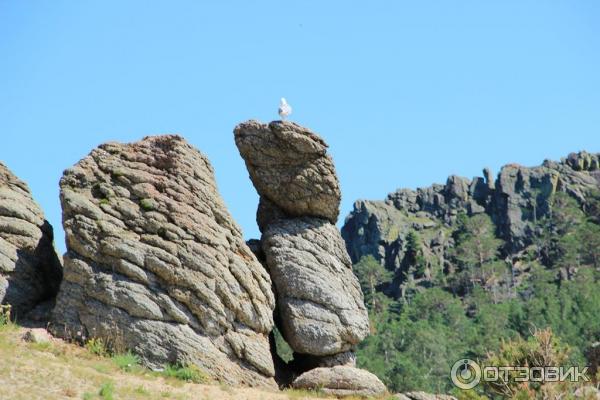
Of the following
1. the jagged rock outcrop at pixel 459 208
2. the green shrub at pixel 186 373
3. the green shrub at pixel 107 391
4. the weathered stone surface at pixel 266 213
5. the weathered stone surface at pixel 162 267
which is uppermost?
the jagged rock outcrop at pixel 459 208

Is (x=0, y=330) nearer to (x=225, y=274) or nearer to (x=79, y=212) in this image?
(x=79, y=212)

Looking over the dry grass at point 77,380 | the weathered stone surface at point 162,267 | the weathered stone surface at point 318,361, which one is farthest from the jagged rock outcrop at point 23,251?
the weathered stone surface at point 318,361

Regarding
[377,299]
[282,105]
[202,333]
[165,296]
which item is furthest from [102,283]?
[377,299]

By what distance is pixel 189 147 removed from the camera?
926 inches

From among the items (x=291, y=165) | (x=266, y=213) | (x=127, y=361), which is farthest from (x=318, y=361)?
(x=127, y=361)

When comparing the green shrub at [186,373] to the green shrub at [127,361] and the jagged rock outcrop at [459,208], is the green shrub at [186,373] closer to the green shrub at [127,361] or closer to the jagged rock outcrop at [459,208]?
the green shrub at [127,361]

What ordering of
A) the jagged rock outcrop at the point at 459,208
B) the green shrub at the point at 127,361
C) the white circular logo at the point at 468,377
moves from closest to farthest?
the green shrub at the point at 127,361, the white circular logo at the point at 468,377, the jagged rock outcrop at the point at 459,208

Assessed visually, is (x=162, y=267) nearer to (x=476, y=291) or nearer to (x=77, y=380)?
(x=77, y=380)

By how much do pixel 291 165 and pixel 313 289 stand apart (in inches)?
165

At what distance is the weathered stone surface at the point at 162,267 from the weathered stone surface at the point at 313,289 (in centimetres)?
99

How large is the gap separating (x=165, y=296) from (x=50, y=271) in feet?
15.7

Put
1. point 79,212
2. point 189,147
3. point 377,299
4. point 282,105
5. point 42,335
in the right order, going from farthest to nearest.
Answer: point 377,299 < point 282,105 < point 189,147 < point 79,212 < point 42,335

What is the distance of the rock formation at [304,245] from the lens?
23828 mm

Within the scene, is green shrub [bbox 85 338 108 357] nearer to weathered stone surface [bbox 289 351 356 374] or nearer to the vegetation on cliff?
weathered stone surface [bbox 289 351 356 374]
